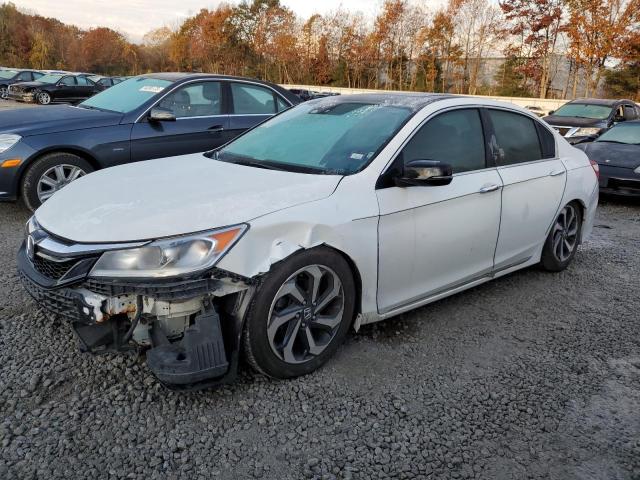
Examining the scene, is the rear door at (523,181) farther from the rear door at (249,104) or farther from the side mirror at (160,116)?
the side mirror at (160,116)

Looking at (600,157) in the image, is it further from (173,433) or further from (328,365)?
(173,433)

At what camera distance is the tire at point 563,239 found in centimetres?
456

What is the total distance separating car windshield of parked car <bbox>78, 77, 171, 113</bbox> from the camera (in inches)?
249

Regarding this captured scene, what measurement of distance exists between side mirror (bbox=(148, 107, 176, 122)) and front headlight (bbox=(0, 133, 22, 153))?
1.36 m

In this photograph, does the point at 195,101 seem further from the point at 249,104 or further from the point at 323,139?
the point at 323,139

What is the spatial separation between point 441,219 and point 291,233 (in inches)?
44.1

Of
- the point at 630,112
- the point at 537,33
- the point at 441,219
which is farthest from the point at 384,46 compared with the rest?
the point at 441,219

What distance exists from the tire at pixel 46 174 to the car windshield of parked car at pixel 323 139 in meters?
2.60

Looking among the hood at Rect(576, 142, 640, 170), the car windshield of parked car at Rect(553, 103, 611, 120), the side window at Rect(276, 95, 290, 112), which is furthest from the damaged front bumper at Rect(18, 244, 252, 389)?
the car windshield of parked car at Rect(553, 103, 611, 120)

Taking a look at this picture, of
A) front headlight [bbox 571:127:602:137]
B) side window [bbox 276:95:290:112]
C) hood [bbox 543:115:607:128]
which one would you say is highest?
side window [bbox 276:95:290:112]

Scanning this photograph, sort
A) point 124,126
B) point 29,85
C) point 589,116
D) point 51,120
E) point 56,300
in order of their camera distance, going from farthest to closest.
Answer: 1. point 29,85
2. point 589,116
3. point 124,126
4. point 51,120
5. point 56,300

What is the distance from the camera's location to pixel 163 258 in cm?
246

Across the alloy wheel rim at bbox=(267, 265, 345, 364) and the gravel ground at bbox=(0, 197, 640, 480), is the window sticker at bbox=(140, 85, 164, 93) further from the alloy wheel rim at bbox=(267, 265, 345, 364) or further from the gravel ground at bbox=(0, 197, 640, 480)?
the alloy wheel rim at bbox=(267, 265, 345, 364)

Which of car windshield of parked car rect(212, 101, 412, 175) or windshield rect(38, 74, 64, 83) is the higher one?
car windshield of parked car rect(212, 101, 412, 175)
